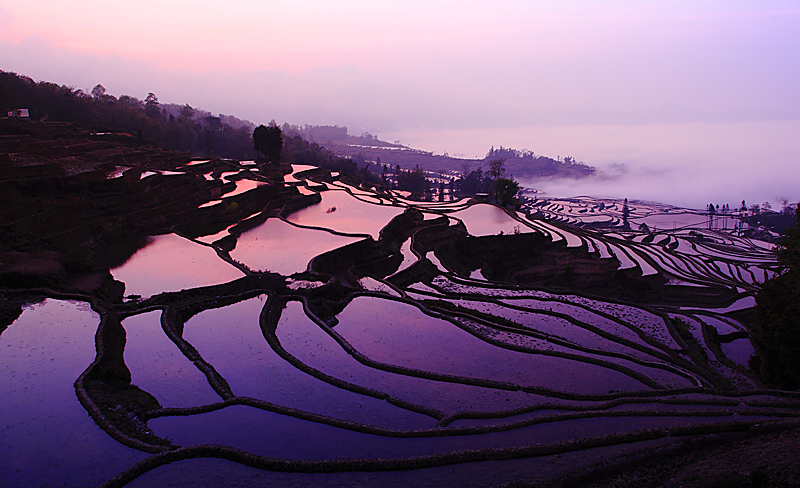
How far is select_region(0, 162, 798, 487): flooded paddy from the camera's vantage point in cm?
702

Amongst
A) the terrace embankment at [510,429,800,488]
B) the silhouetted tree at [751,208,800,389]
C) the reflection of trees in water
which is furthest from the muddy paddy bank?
the silhouetted tree at [751,208,800,389]

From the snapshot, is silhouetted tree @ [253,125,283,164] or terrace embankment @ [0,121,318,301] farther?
silhouetted tree @ [253,125,283,164]

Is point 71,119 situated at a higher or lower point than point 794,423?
higher

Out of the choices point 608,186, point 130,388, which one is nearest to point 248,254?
point 130,388

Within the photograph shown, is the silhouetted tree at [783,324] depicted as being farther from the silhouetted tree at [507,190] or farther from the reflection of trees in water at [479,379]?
the silhouetted tree at [507,190]

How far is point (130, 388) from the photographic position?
29.8ft

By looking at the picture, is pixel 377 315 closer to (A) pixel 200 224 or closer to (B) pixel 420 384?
(B) pixel 420 384

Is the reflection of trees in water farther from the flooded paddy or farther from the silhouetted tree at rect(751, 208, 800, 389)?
the silhouetted tree at rect(751, 208, 800, 389)

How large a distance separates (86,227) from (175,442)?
16.0 m

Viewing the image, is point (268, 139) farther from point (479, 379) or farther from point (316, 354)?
point (479, 379)

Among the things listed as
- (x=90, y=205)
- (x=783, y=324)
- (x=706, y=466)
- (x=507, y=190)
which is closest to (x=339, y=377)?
(x=706, y=466)

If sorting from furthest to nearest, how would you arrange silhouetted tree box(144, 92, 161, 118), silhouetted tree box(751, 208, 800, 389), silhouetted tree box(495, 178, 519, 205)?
silhouetted tree box(144, 92, 161, 118)
silhouetted tree box(495, 178, 519, 205)
silhouetted tree box(751, 208, 800, 389)

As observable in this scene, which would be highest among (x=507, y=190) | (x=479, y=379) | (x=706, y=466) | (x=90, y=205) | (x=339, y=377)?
(x=507, y=190)

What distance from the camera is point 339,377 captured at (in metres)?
10.1
